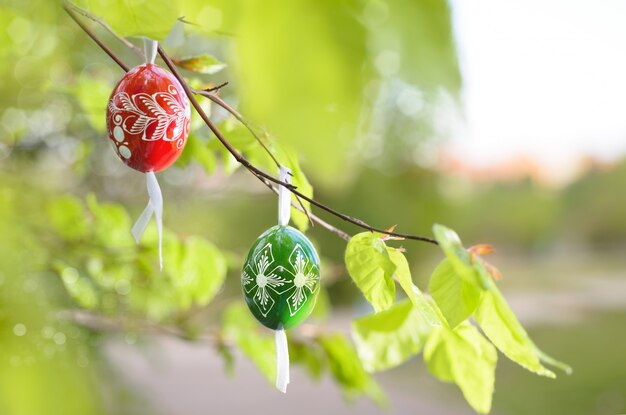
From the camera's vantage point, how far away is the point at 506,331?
0.36 m

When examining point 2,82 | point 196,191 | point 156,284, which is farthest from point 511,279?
point 2,82

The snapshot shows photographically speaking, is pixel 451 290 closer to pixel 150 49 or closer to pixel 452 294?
pixel 452 294

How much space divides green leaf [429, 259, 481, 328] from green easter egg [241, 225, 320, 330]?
0.33ft

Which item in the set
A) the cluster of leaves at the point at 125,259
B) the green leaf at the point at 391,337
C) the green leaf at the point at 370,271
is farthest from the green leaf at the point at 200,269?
the green leaf at the point at 370,271

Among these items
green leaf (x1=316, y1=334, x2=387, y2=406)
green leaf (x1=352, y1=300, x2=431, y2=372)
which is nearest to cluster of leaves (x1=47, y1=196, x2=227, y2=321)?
green leaf (x1=316, y1=334, x2=387, y2=406)

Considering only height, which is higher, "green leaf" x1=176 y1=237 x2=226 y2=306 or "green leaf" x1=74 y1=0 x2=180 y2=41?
"green leaf" x1=74 y1=0 x2=180 y2=41

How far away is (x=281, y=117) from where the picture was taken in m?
0.10

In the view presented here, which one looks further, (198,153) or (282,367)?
(198,153)

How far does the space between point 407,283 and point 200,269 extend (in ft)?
1.30

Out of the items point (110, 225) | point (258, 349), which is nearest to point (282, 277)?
point (258, 349)

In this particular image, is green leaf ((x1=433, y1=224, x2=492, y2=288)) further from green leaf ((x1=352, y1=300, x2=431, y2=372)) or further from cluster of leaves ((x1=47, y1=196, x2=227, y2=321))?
cluster of leaves ((x1=47, y1=196, x2=227, y2=321))

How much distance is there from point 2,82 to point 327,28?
518mm

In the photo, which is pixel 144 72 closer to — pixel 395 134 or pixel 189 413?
pixel 189 413

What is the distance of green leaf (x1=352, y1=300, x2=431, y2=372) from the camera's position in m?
0.51
